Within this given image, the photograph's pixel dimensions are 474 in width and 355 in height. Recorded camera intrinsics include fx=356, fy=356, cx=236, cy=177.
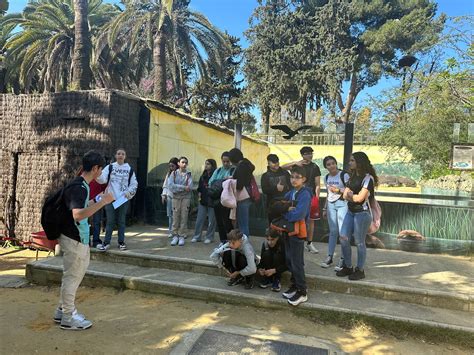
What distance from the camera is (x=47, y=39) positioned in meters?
17.5

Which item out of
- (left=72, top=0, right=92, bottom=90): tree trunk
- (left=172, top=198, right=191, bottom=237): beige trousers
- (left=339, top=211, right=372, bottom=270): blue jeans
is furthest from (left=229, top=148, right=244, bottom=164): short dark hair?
(left=72, top=0, right=92, bottom=90): tree trunk

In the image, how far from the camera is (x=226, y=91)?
116 feet

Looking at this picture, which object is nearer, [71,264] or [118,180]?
[71,264]

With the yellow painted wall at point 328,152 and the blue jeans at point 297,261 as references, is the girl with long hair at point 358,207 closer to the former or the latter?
the blue jeans at point 297,261

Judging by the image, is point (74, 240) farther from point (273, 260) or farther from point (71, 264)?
point (273, 260)

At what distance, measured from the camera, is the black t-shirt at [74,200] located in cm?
319

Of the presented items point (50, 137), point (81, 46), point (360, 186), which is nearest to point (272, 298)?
point (360, 186)

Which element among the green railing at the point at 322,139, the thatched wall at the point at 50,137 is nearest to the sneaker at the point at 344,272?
the green railing at the point at 322,139

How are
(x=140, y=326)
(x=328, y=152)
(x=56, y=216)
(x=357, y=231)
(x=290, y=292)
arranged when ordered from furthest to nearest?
(x=328, y=152)
(x=357, y=231)
(x=290, y=292)
(x=140, y=326)
(x=56, y=216)

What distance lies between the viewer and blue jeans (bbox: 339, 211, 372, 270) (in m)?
4.34

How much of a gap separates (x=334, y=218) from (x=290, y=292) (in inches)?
53.5

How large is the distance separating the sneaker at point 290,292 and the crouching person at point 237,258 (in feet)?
1.43

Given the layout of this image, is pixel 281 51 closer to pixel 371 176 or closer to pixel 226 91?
pixel 226 91

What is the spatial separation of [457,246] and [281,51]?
29.1 meters
